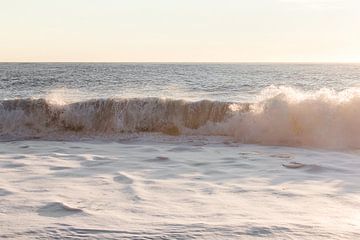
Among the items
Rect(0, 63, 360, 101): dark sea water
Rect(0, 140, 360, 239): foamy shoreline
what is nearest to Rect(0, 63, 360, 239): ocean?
Rect(0, 140, 360, 239): foamy shoreline

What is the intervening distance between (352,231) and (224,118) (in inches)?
344

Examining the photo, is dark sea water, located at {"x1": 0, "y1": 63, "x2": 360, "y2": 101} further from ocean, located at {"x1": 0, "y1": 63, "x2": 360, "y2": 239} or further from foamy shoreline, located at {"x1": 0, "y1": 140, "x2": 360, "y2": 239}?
foamy shoreline, located at {"x1": 0, "y1": 140, "x2": 360, "y2": 239}

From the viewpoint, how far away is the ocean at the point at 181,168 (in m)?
4.21

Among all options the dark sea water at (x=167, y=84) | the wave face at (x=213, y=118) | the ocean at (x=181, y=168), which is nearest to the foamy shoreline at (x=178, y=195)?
the ocean at (x=181, y=168)

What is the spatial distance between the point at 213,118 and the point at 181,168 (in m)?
5.82

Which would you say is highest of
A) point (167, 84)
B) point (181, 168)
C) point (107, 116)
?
point (167, 84)

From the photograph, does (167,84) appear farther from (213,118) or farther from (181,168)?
(181,168)

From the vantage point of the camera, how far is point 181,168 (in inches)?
276

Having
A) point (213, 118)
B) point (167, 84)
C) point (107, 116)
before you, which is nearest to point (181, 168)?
point (213, 118)

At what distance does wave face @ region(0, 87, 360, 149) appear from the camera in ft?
34.9

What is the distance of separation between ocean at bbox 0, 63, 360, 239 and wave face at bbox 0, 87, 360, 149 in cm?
3

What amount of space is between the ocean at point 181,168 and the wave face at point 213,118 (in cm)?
3

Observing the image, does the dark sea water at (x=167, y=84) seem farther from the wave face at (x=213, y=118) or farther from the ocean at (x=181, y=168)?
the ocean at (x=181, y=168)

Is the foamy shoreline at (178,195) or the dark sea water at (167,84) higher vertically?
the dark sea water at (167,84)
